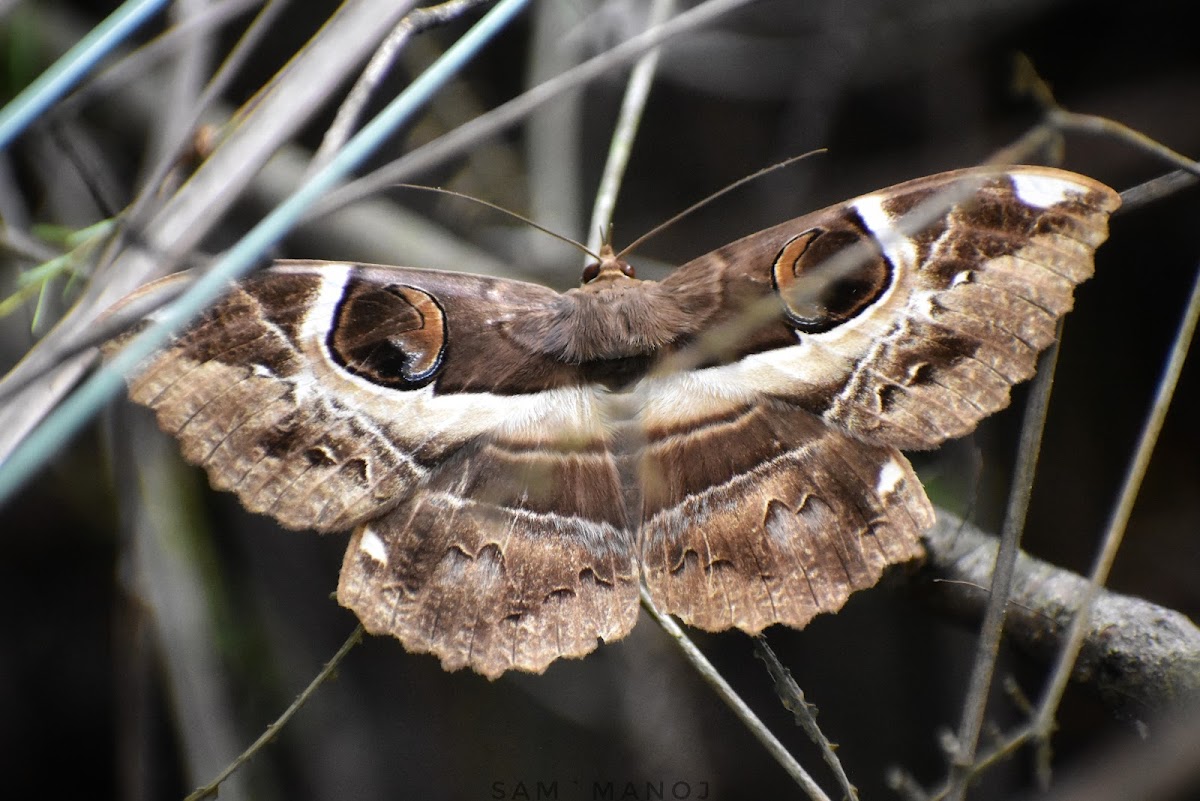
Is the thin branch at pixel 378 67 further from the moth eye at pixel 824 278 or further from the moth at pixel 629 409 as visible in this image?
the moth eye at pixel 824 278

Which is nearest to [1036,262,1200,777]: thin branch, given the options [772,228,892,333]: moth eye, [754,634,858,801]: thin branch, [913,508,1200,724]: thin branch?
[913,508,1200,724]: thin branch

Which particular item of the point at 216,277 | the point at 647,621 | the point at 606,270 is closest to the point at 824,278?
the point at 606,270

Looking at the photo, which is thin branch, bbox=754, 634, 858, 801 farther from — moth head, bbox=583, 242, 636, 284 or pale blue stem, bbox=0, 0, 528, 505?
pale blue stem, bbox=0, 0, 528, 505

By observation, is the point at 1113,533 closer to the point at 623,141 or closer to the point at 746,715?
the point at 746,715

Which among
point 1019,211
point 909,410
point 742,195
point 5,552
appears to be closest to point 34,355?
point 909,410

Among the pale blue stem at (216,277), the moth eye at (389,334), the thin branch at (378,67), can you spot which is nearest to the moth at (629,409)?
the moth eye at (389,334)

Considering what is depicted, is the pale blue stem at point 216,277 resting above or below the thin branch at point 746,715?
above
